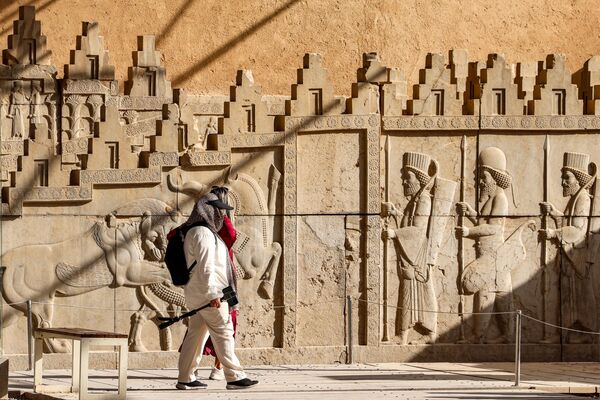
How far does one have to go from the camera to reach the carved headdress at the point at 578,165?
2123cm

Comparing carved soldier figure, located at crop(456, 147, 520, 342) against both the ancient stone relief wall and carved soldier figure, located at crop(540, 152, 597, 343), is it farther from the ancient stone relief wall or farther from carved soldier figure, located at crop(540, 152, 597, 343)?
carved soldier figure, located at crop(540, 152, 597, 343)

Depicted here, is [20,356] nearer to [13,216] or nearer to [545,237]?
[13,216]

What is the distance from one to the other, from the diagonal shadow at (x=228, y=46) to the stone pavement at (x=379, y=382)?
1322 cm

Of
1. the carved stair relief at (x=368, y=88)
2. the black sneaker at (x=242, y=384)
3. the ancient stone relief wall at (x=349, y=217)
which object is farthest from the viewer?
the carved stair relief at (x=368, y=88)

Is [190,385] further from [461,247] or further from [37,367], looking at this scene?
[461,247]

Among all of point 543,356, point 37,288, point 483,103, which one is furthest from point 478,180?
point 37,288

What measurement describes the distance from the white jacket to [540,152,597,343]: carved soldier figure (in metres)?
6.15

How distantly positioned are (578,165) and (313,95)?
3332 mm

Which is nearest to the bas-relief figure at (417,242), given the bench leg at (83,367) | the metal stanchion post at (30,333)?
the metal stanchion post at (30,333)

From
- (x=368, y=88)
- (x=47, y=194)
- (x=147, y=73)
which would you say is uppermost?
(x=147, y=73)

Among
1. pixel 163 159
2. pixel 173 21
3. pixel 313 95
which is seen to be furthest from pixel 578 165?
pixel 173 21

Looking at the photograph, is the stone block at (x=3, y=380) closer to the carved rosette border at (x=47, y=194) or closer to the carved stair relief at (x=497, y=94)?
the carved rosette border at (x=47, y=194)

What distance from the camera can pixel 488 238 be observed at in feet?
69.2

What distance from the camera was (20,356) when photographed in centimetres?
1958
